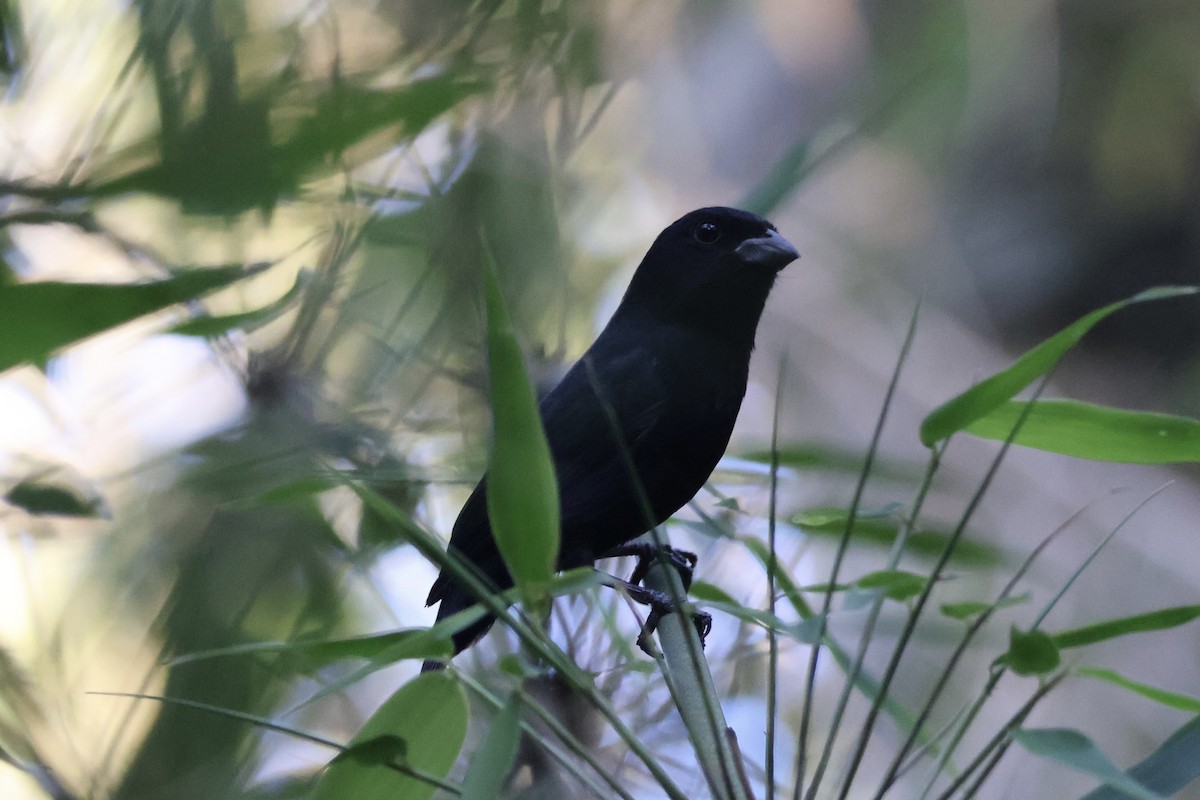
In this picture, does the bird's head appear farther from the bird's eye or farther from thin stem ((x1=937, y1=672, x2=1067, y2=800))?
thin stem ((x1=937, y1=672, x2=1067, y2=800))

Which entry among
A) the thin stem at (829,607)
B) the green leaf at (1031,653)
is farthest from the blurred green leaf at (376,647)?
the green leaf at (1031,653)

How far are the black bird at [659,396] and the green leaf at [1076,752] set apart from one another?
0.65 m

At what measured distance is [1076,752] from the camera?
0.61 meters

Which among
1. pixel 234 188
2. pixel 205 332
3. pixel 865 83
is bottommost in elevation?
pixel 205 332

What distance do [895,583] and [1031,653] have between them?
0.15m

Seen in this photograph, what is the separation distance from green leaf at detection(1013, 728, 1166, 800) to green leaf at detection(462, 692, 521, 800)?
0.29m

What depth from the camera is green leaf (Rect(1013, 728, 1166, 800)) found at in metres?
0.59

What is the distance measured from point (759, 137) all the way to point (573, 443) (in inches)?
76.7

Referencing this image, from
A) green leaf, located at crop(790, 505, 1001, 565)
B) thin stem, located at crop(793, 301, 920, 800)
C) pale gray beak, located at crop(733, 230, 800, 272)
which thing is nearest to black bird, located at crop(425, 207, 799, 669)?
pale gray beak, located at crop(733, 230, 800, 272)

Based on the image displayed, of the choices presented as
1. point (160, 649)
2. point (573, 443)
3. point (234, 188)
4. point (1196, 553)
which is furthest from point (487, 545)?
point (1196, 553)

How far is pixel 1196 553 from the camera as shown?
2311 mm

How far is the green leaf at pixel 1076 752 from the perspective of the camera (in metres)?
0.59

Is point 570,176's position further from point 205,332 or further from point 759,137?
point 759,137

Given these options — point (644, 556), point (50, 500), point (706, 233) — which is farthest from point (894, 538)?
point (50, 500)
